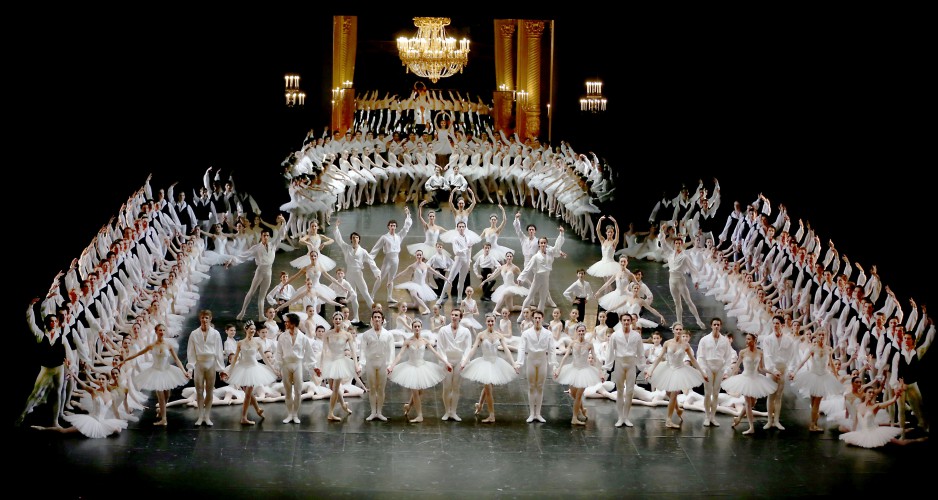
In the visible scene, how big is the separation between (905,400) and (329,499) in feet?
16.8

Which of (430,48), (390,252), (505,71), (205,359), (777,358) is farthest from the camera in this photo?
(505,71)

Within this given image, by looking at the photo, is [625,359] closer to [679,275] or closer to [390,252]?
[679,275]

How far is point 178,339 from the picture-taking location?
1385 centimetres

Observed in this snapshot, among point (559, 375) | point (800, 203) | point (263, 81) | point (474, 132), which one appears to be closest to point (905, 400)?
point (559, 375)

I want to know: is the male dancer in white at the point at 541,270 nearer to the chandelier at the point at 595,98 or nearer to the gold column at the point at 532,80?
the chandelier at the point at 595,98

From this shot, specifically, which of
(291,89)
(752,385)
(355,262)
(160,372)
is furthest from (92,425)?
(291,89)

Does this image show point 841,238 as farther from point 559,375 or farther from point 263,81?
point 263,81

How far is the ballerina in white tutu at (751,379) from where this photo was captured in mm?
11070

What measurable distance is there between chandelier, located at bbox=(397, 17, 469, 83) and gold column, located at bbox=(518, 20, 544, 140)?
8.00 ft

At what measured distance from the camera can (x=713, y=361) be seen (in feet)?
36.9

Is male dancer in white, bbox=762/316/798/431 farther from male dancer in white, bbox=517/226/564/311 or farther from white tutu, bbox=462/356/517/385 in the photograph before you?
male dancer in white, bbox=517/226/564/311

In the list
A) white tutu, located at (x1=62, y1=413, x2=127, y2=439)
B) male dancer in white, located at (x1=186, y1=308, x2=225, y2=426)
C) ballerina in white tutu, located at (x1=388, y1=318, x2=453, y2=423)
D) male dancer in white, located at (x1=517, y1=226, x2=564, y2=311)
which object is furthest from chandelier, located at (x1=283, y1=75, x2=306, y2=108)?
white tutu, located at (x1=62, y1=413, x2=127, y2=439)

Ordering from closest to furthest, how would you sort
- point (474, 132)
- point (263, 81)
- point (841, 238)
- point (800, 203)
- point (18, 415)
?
1. point (18, 415)
2. point (841, 238)
3. point (800, 203)
4. point (263, 81)
5. point (474, 132)

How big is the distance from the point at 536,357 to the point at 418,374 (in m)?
1.07
